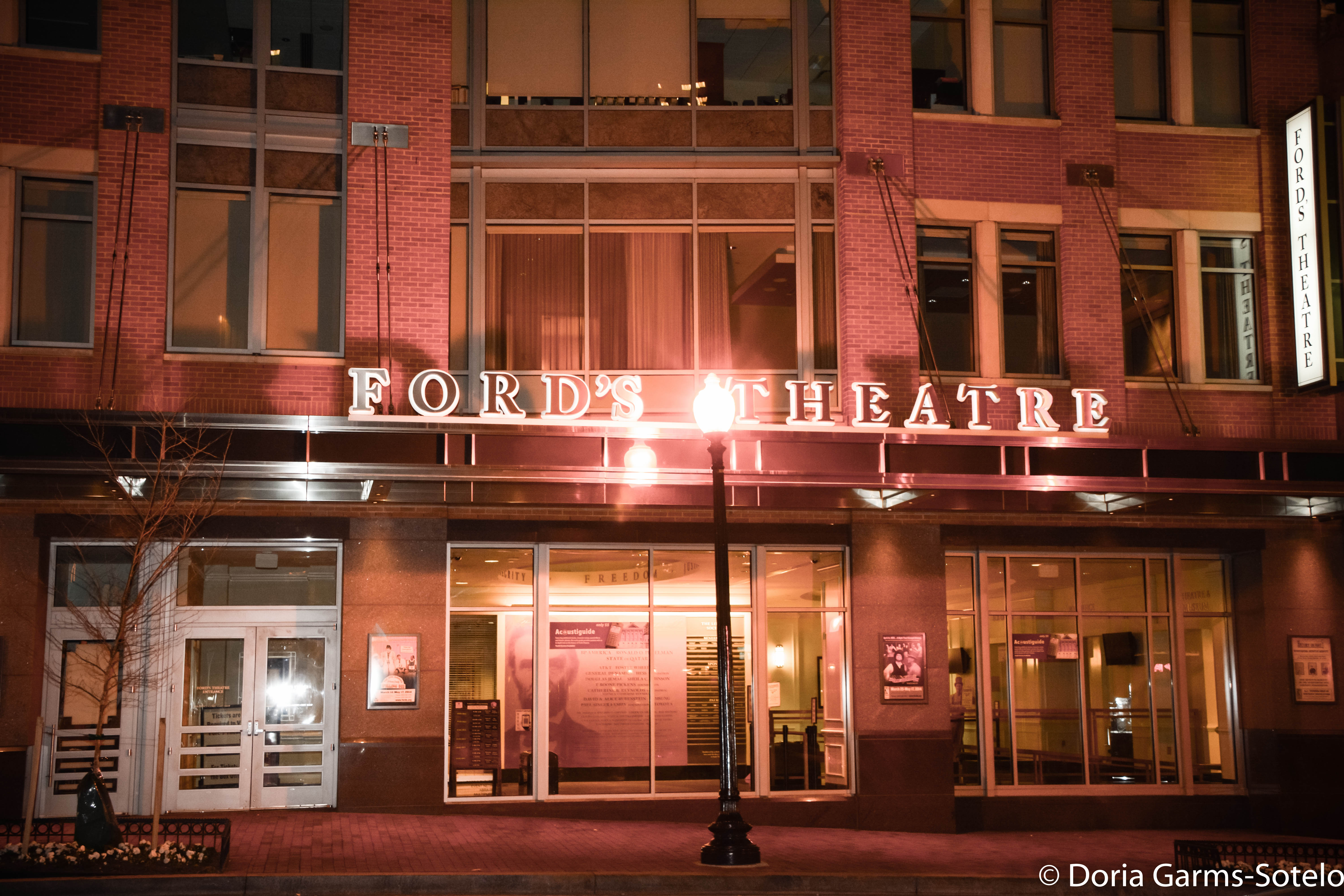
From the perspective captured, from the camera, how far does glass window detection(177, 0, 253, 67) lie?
697 inches

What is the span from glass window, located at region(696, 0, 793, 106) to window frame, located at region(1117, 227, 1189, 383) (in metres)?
5.51

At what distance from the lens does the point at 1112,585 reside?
1906 cm

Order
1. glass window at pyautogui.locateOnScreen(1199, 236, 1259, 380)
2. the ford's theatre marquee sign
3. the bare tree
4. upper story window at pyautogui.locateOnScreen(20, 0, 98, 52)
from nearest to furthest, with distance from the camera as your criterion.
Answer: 1. the bare tree
2. the ford's theatre marquee sign
3. upper story window at pyautogui.locateOnScreen(20, 0, 98, 52)
4. glass window at pyautogui.locateOnScreen(1199, 236, 1259, 380)

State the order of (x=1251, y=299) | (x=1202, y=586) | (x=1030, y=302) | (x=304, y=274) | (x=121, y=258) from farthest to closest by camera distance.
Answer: (x=1251, y=299), (x=1202, y=586), (x=1030, y=302), (x=304, y=274), (x=121, y=258)

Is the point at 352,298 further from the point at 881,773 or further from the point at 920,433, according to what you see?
the point at 881,773

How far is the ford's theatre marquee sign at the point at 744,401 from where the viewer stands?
16016mm

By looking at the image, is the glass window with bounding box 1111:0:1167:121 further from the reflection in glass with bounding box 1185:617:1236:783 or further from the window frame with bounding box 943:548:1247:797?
the reflection in glass with bounding box 1185:617:1236:783

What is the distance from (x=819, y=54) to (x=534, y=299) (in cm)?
551

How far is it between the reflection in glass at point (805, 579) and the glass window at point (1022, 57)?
23.7 feet

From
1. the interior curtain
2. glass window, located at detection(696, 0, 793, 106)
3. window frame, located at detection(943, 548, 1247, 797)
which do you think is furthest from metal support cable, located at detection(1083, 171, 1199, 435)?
the interior curtain

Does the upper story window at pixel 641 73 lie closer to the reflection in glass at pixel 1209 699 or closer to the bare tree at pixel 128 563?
the bare tree at pixel 128 563

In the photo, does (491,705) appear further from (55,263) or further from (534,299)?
(55,263)

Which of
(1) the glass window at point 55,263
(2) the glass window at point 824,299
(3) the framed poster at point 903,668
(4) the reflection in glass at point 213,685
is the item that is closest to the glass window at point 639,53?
(2) the glass window at point 824,299

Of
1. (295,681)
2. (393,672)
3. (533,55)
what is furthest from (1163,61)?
(295,681)
